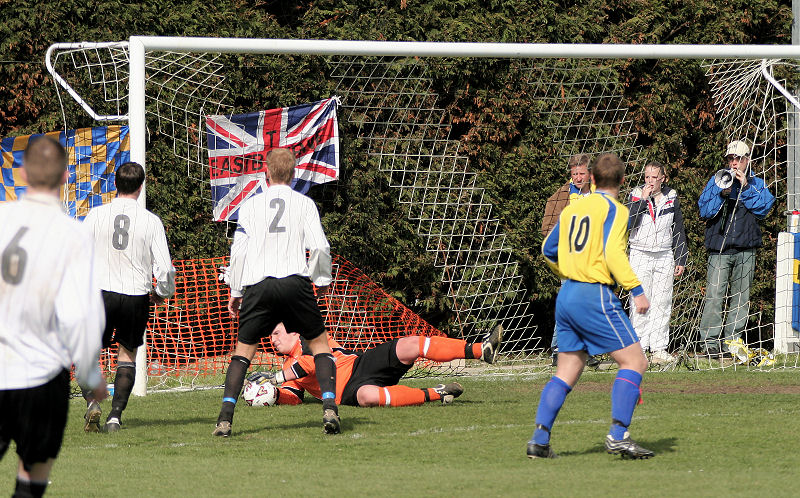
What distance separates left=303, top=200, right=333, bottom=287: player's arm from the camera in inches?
275

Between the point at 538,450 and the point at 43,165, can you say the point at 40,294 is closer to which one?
the point at 43,165

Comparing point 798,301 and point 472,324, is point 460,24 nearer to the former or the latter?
point 472,324

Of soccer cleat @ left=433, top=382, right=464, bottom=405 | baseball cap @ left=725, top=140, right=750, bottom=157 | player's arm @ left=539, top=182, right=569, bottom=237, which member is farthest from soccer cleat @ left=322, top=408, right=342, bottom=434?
baseball cap @ left=725, top=140, right=750, bottom=157

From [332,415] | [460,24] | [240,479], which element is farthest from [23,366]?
[460,24]

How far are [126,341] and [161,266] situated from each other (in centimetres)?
59

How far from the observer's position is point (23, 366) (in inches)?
153

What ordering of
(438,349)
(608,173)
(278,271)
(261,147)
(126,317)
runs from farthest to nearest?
(261,147), (438,349), (126,317), (278,271), (608,173)

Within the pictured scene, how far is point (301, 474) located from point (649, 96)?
8.53 m

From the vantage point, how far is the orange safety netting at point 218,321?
1079cm

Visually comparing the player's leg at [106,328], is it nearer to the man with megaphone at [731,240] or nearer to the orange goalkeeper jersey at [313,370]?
the orange goalkeeper jersey at [313,370]

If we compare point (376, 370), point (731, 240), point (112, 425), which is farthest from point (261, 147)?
point (731, 240)

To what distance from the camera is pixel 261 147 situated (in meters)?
11.2

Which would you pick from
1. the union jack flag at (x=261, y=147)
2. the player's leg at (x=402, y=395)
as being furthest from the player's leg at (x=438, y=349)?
the union jack flag at (x=261, y=147)

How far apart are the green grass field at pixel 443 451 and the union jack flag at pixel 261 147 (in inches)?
109
